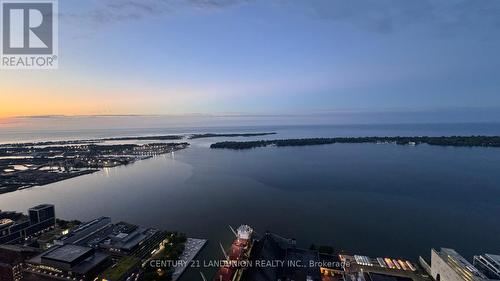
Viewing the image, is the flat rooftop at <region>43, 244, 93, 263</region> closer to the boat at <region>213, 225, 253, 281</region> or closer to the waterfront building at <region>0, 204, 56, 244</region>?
the waterfront building at <region>0, 204, 56, 244</region>

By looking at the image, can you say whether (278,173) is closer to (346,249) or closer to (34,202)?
(346,249)

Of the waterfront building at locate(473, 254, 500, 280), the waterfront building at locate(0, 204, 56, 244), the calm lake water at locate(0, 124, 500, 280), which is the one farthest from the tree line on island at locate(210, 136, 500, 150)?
the waterfront building at locate(473, 254, 500, 280)

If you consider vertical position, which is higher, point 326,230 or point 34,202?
point 326,230

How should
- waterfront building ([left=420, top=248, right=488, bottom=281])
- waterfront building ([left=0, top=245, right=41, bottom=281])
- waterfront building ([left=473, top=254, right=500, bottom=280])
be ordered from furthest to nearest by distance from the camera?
waterfront building ([left=0, top=245, right=41, bottom=281]), waterfront building ([left=473, top=254, right=500, bottom=280]), waterfront building ([left=420, top=248, right=488, bottom=281])

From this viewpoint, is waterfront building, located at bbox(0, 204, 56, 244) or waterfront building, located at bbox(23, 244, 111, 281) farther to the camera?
waterfront building, located at bbox(0, 204, 56, 244)

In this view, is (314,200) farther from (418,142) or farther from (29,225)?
(418,142)

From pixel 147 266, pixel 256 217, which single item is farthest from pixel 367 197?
pixel 147 266

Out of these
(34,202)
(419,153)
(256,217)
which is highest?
(419,153)
